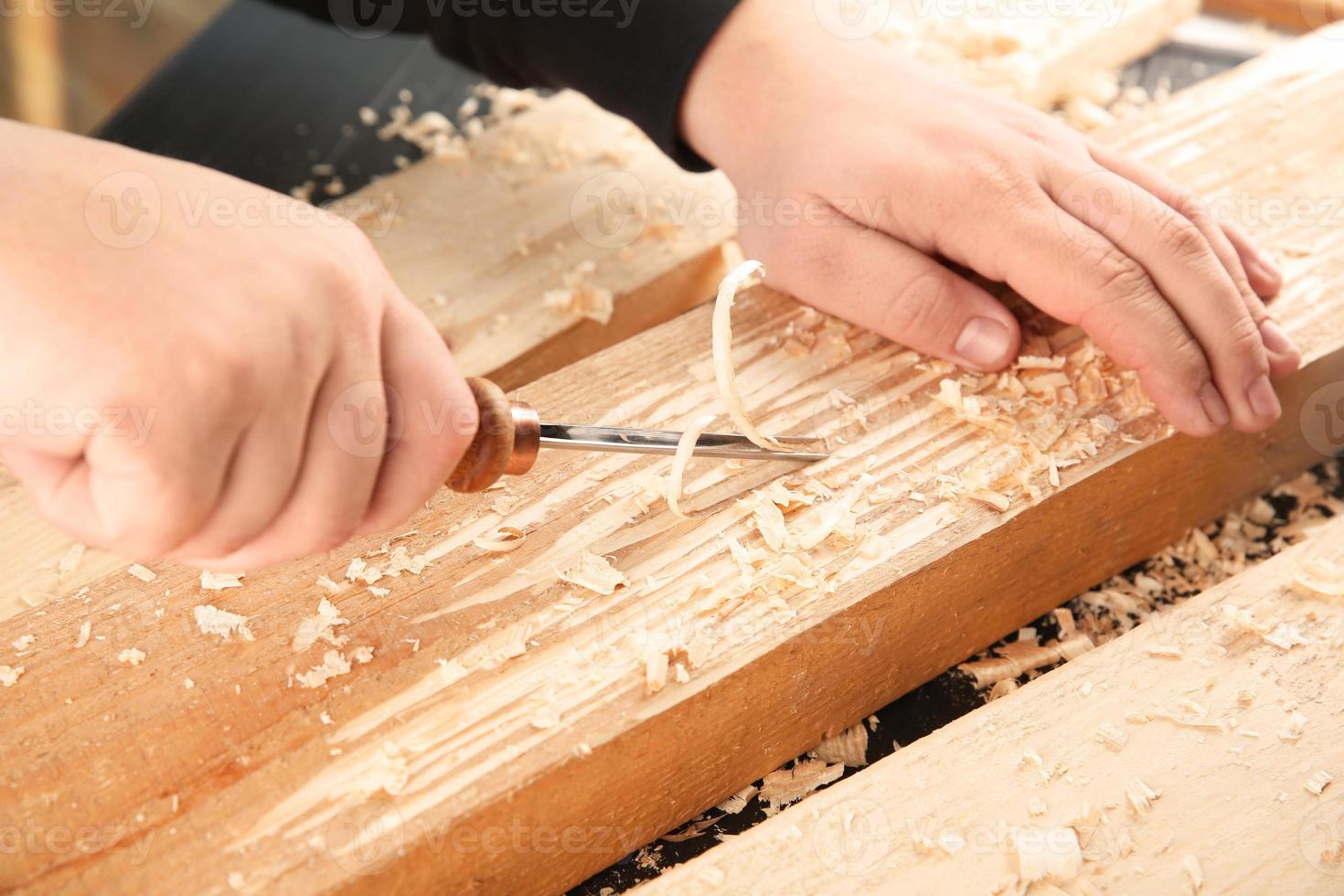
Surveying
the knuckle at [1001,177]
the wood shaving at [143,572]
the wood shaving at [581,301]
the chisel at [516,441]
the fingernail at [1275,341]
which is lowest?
the wood shaving at [143,572]

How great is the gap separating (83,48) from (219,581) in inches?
127

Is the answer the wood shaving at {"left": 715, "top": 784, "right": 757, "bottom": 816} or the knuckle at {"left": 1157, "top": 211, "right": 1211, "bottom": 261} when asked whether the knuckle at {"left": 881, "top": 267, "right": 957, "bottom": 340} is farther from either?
the wood shaving at {"left": 715, "top": 784, "right": 757, "bottom": 816}

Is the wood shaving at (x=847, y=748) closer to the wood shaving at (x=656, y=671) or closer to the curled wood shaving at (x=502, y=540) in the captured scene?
the wood shaving at (x=656, y=671)

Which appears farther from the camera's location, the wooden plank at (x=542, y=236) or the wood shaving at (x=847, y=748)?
the wooden plank at (x=542, y=236)

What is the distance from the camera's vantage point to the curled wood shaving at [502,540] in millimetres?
1066

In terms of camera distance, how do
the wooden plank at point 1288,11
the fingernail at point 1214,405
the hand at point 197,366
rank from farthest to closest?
the wooden plank at point 1288,11 < the fingernail at point 1214,405 < the hand at point 197,366

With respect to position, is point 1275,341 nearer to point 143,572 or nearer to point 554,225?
point 554,225

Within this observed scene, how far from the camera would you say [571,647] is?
3.24ft

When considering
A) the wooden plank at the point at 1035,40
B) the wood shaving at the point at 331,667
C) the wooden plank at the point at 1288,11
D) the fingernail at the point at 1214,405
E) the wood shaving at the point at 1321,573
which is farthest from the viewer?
the wooden plank at the point at 1288,11

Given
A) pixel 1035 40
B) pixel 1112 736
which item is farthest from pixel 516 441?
pixel 1035 40

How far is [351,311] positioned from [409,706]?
1.21 feet

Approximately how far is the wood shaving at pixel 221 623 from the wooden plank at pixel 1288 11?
6.53 ft

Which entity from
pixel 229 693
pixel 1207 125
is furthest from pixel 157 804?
pixel 1207 125

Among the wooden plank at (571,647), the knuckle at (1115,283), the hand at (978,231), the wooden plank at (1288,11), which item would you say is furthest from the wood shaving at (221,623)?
the wooden plank at (1288,11)
